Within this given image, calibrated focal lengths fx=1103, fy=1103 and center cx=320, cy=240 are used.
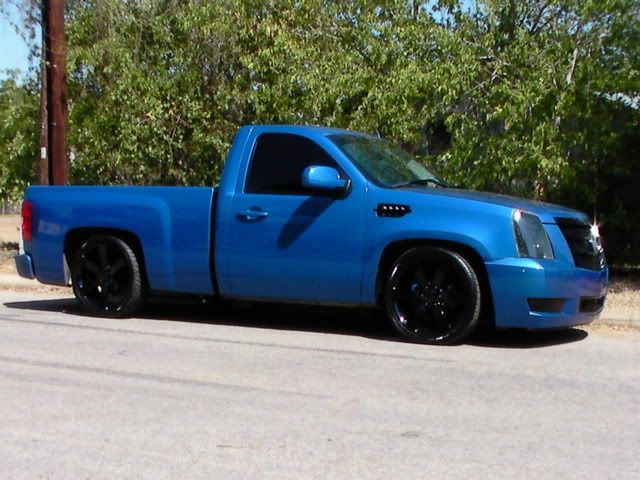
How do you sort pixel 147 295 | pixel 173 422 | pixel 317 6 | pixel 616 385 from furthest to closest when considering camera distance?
pixel 317 6
pixel 147 295
pixel 616 385
pixel 173 422

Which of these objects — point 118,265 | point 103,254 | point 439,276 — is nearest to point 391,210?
point 439,276

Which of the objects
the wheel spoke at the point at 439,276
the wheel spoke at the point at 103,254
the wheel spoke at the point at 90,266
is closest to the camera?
the wheel spoke at the point at 439,276

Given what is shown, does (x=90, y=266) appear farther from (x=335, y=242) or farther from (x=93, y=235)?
(x=335, y=242)

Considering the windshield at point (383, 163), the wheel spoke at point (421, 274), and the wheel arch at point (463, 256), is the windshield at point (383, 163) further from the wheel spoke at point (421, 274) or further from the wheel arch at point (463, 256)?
the wheel spoke at point (421, 274)

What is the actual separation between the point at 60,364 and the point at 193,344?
1.33 m

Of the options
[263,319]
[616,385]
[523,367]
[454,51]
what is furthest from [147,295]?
[454,51]

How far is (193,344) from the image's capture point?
9258 mm

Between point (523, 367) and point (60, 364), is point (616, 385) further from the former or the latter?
point (60, 364)

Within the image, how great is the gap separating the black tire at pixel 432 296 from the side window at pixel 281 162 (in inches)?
47.0

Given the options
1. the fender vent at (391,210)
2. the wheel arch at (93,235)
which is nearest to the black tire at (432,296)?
the fender vent at (391,210)

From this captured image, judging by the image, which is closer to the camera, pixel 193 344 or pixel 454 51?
pixel 193 344

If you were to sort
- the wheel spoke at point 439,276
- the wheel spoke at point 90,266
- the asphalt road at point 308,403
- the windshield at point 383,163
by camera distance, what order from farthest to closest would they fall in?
the wheel spoke at point 90,266 → the windshield at point 383,163 → the wheel spoke at point 439,276 → the asphalt road at point 308,403

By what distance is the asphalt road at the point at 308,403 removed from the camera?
5621mm

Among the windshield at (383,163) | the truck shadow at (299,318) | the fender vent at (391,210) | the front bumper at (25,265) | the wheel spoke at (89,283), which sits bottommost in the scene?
the truck shadow at (299,318)
